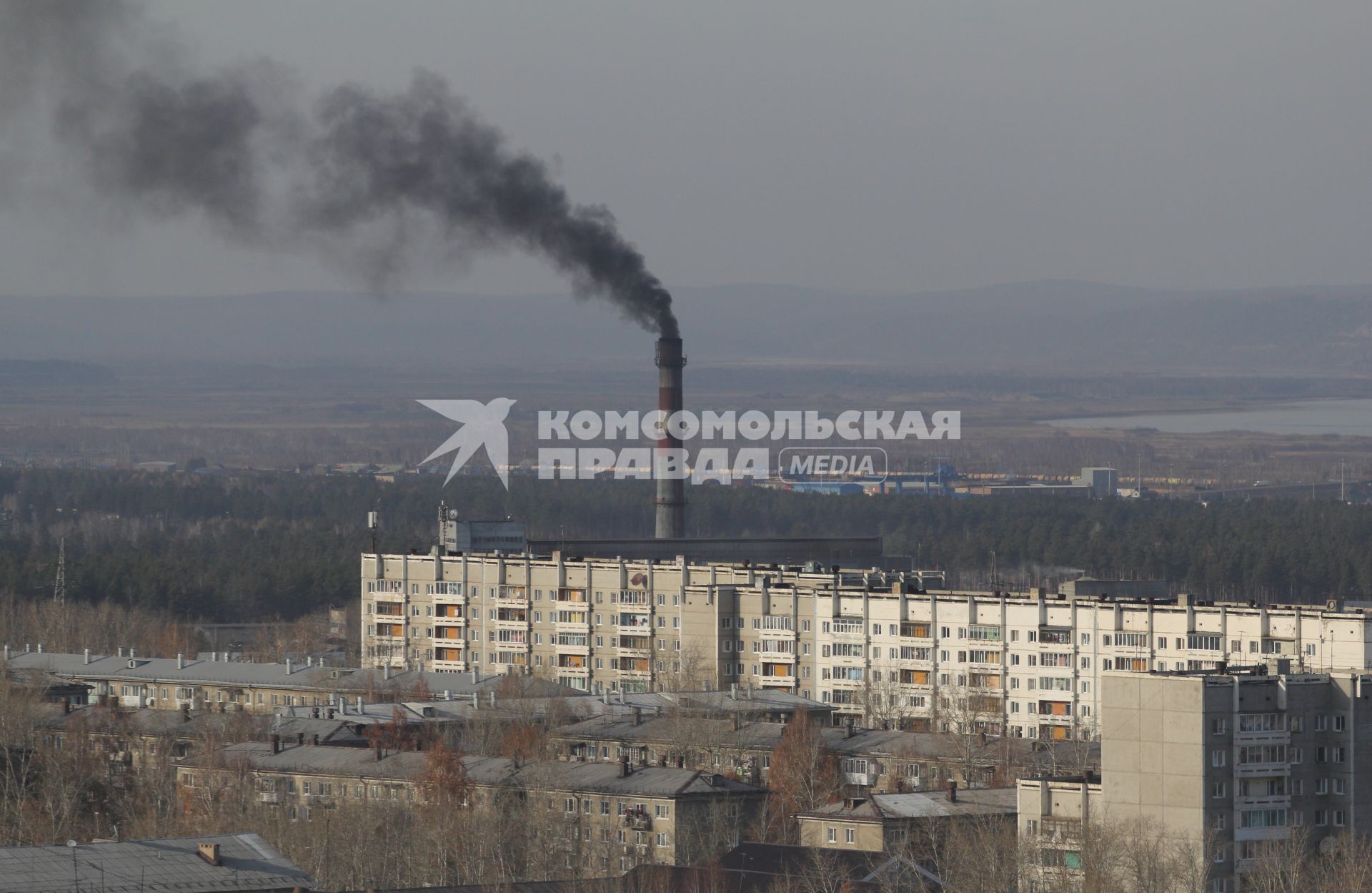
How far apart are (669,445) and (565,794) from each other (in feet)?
142

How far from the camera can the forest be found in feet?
307

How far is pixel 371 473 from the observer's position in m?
199

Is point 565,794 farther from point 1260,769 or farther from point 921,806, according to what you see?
point 1260,769

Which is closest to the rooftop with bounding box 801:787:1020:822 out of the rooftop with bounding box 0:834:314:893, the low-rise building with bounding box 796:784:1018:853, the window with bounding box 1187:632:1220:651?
the low-rise building with bounding box 796:784:1018:853

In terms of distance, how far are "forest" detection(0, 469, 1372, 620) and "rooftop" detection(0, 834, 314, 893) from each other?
181ft

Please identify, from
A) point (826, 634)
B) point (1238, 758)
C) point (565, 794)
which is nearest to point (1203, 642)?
point (826, 634)

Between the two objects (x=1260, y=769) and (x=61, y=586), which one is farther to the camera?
(x=61, y=586)

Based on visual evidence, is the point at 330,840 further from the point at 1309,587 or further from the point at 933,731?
the point at 1309,587

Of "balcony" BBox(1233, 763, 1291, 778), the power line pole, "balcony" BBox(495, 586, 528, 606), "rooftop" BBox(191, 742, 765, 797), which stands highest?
the power line pole

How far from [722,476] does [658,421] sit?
9952 centimetres

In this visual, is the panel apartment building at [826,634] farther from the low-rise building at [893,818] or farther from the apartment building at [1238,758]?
the apartment building at [1238,758]

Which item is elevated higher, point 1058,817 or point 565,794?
point 1058,817

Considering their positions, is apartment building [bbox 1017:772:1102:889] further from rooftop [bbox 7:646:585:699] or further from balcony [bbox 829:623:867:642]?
balcony [bbox 829:623:867:642]

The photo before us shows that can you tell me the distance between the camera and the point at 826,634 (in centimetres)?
5978
